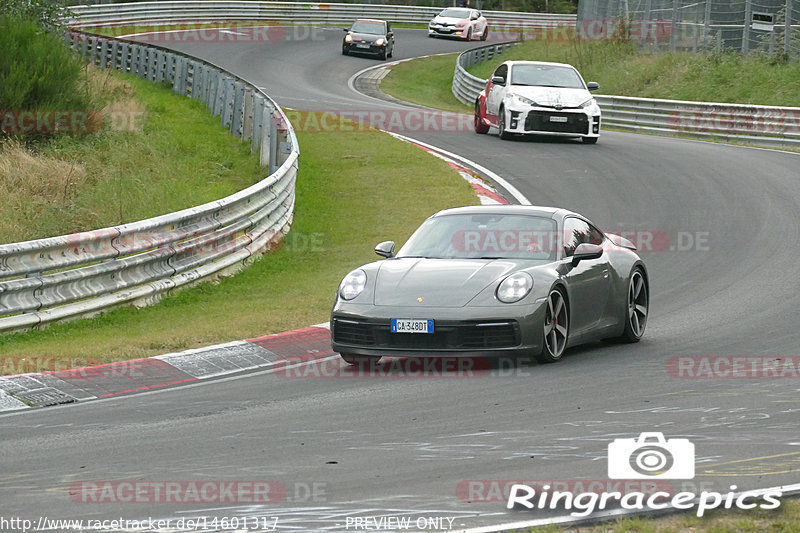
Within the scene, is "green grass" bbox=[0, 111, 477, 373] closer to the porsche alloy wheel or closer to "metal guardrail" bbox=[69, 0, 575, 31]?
the porsche alloy wheel

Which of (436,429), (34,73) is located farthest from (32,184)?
(436,429)

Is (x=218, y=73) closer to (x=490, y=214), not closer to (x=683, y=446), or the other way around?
(x=490, y=214)

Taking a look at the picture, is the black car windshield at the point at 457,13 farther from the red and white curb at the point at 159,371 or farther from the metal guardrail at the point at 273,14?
the red and white curb at the point at 159,371

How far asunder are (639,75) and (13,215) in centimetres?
2435

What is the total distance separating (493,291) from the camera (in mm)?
9938

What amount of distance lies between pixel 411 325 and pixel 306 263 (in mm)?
6802

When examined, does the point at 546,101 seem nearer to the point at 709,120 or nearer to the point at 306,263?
the point at 709,120

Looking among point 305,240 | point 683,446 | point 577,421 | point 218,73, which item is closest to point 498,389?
point 577,421

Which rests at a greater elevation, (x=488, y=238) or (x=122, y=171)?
(x=488, y=238)

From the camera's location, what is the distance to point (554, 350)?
10133 millimetres

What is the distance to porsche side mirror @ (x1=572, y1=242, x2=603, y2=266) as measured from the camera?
10672mm

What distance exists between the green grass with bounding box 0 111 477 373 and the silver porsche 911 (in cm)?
172

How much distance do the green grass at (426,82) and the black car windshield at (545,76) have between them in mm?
11445

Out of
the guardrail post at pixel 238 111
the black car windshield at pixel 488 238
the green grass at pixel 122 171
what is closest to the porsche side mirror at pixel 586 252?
the black car windshield at pixel 488 238
